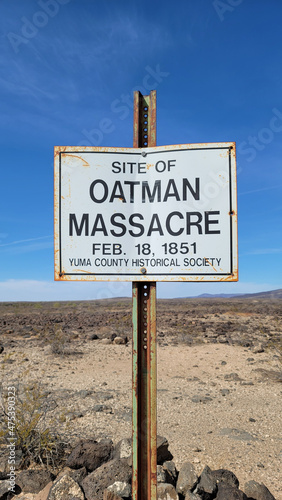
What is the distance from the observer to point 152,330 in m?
2.50

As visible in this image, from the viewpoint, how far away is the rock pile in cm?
342

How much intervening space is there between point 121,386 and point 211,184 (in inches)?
271

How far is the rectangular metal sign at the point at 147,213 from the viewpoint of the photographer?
2.52 meters

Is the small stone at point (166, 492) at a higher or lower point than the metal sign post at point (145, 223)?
lower

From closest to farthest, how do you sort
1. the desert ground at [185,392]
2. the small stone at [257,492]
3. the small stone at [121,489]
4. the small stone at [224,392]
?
the small stone at [121,489] → the small stone at [257,492] → the desert ground at [185,392] → the small stone at [224,392]

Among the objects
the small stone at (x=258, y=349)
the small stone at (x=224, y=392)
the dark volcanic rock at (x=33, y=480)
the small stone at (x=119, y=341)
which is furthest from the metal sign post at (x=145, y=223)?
the small stone at (x=119, y=341)

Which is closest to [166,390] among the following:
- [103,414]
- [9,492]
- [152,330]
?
[103,414]

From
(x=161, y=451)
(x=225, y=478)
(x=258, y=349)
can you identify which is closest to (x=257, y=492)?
(x=225, y=478)

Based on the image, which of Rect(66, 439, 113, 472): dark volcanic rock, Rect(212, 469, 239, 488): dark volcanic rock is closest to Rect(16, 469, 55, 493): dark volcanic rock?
Rect(66, 439, 113, 472): dark volcanic rock

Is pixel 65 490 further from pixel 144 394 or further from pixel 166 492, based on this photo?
pixel 144 394

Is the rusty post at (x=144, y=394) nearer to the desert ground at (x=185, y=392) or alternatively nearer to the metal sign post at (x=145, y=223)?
the metal sign post at (x=145, y=223)

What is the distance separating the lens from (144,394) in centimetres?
252

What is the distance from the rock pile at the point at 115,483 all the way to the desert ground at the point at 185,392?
758mm

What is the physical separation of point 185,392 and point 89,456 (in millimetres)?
4203
